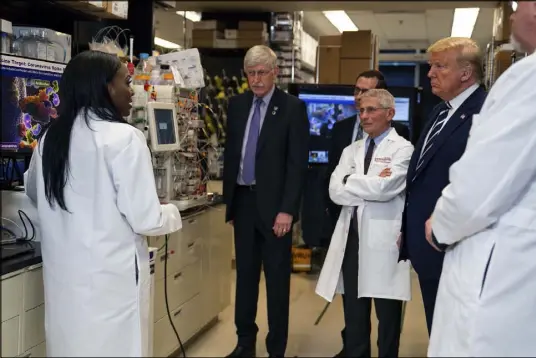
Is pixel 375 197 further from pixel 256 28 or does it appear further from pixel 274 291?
pixel 256 28

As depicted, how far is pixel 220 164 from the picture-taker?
3.90m

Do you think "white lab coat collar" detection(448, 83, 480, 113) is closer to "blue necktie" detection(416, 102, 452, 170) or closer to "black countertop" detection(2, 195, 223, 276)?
"blue necktie" detection(416, 102, 452, 170)

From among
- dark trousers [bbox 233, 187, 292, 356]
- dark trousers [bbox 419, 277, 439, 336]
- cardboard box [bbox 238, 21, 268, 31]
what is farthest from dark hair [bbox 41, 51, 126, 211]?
cardboard box [bbox 238, 21, 268, 31]

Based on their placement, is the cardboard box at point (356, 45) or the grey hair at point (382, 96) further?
the cardboard box at point (356, 45)

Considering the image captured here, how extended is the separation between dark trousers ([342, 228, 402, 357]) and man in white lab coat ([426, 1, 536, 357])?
1.10 meters

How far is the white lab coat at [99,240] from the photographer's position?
1513mm

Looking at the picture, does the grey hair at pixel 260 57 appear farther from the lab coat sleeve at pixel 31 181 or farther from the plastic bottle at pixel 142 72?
the lab coat sleeve at pixel 31 181

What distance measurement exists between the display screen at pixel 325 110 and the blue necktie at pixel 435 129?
2803 millimetres

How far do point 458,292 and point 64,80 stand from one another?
1.15 meters

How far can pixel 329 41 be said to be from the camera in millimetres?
5141

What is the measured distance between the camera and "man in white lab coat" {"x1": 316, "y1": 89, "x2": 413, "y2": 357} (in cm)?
266

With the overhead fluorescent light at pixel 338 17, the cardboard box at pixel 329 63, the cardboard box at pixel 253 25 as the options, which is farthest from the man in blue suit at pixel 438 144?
the cardboard box at pixel 253 25

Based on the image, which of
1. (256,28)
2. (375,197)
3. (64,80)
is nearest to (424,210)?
(375,197)

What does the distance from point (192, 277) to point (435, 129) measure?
5.48ft
